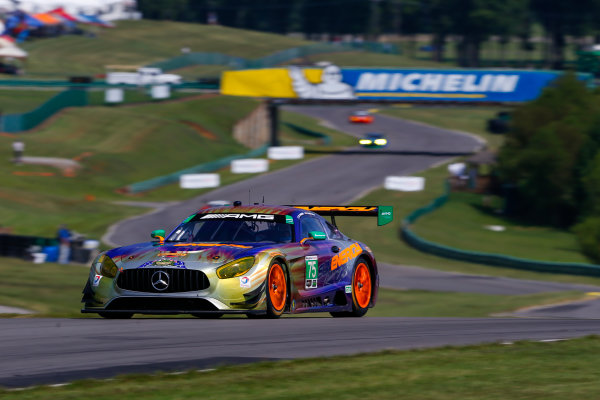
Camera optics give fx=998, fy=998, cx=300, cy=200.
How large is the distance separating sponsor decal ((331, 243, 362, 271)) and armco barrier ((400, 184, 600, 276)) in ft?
66.7

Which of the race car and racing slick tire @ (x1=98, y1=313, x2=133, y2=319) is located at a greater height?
the race car

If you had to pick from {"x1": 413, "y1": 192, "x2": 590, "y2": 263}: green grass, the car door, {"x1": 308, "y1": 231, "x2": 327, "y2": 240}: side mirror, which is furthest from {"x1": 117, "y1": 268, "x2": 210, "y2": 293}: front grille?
{"x1": 413, "y1": 192, "x2": 590, "y2": 263}: green grass

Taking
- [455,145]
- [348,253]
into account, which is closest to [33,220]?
[348,253]

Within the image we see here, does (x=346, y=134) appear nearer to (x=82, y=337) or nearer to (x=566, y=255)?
(x=566, y=255)

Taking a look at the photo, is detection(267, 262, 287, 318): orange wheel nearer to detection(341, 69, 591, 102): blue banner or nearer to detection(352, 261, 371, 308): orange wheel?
detection(352, 261, 371, 308): orange wheel

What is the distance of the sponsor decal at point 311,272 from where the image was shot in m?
12.3

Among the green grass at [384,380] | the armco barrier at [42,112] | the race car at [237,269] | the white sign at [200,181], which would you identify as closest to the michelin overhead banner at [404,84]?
the white sign at [200,181]

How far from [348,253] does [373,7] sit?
137071mm

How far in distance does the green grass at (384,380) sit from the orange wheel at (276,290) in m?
2.67

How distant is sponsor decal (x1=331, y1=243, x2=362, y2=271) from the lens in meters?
12.9

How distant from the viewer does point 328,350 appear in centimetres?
915

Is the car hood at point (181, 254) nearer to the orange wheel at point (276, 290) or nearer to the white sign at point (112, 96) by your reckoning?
the orange wheel at point (276, 290)

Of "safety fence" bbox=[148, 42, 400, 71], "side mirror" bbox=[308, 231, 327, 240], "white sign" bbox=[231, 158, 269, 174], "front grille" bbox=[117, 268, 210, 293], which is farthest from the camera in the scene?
"safety fence" bbox=[148, 42, 400, 71]

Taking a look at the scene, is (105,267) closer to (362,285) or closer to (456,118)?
(362,285)
